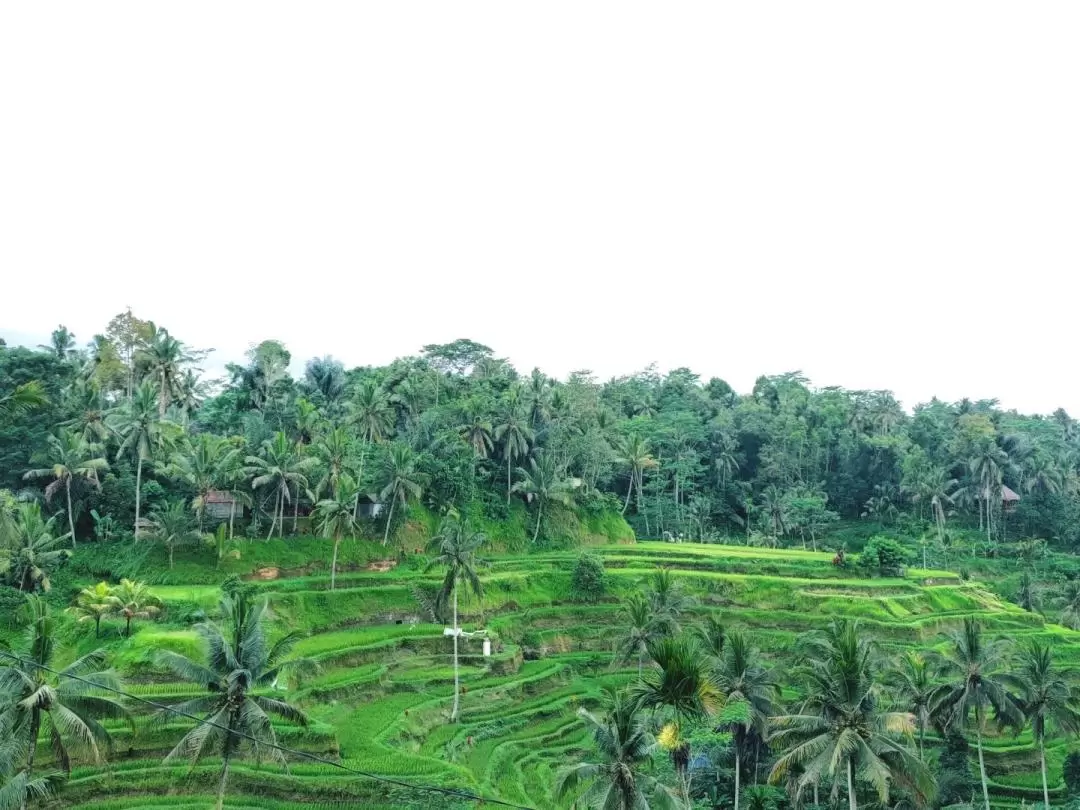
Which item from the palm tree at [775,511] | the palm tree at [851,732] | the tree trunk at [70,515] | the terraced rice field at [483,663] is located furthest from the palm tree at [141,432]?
the palm tree at [775,511]

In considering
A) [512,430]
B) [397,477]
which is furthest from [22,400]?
[512,430]

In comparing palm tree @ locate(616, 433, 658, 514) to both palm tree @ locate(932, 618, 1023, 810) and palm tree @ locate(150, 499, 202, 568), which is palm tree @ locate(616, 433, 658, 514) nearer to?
palm tree @ locate(150, 499, 202, 568)

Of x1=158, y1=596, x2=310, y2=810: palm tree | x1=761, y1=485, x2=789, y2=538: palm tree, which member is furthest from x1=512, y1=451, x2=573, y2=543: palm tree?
x1=158, y1=596, x2=310, y2=810: palm tree

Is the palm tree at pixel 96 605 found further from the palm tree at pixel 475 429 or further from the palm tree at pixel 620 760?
the palm tree at pixel 475 429

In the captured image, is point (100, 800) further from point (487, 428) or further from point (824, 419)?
point (824, 419)

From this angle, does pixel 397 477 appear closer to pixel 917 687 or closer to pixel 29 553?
pixel 29 553
